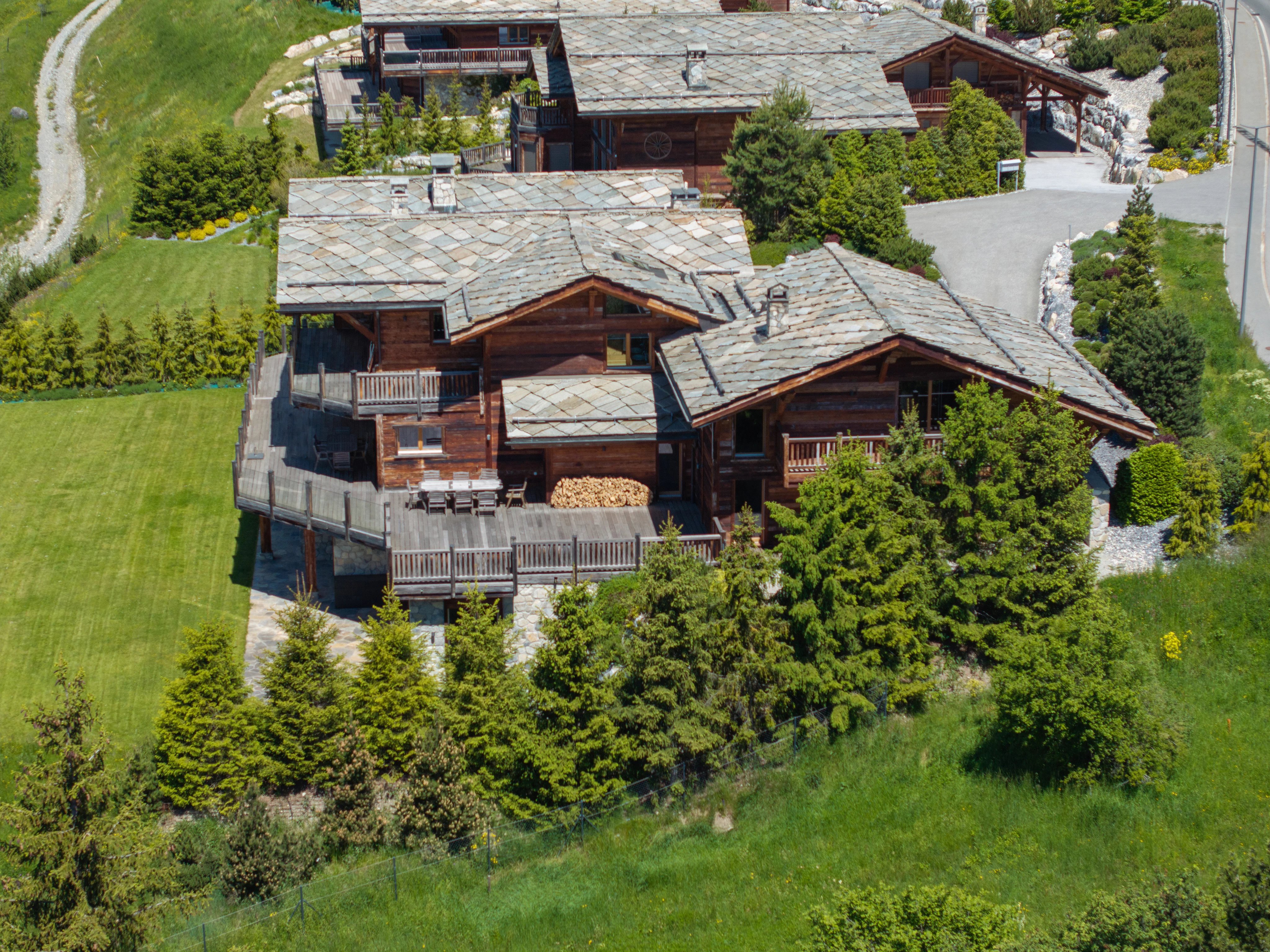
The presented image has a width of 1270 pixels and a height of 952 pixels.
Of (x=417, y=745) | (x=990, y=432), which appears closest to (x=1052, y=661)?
(x=990, y=432)

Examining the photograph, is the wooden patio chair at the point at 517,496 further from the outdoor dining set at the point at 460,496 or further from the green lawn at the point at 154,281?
the green lawn at the point at 154,281

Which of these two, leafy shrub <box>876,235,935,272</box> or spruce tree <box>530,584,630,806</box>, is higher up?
leafy shrub <box>876,235,935,272</box>

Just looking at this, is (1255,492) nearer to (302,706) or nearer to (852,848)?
(852,848)

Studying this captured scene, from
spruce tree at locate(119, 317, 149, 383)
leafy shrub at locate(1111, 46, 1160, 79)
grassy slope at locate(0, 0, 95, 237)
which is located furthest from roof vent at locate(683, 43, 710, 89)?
grassy slope at locate(0, 0, 95, 237)

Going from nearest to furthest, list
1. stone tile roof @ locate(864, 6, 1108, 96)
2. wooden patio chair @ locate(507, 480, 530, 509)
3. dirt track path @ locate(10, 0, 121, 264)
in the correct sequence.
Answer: wooden patio chair @ locate(507, 480, 530, 509) → stone tile roof @ locate(864, 6, 1108, 96) → dirt track path @ locate(10, 0, 121, 264)

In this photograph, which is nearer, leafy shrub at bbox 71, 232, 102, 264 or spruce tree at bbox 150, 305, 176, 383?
spruce tree at bbox 150, 305, 176, 383

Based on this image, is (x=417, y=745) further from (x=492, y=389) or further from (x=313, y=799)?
(x=492, y=389)

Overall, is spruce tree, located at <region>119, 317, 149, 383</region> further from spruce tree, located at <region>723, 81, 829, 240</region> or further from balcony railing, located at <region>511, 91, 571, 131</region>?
spruce tree, located at <region>723, 81, 829, 240</region>
